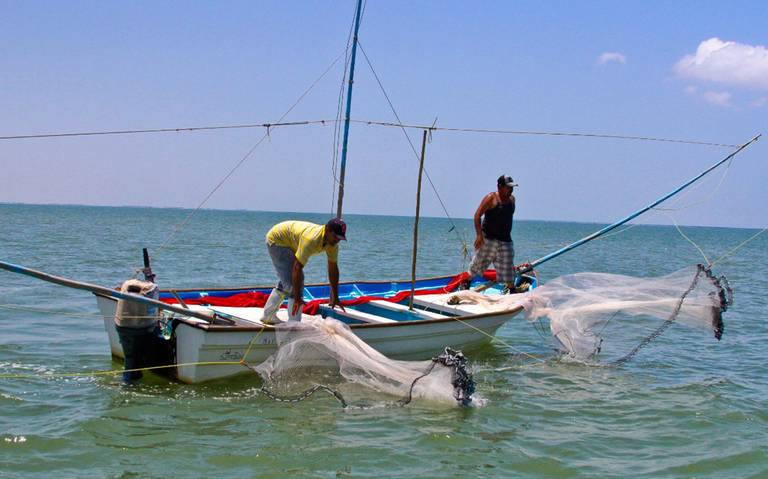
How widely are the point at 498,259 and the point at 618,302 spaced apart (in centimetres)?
228

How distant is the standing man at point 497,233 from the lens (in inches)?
429

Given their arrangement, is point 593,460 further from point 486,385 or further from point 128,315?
point 128,315

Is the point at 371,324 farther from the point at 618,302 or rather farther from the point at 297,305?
the point at 618,302

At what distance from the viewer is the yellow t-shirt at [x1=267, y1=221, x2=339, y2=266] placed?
26.4ft

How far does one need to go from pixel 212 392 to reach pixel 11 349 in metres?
4.00

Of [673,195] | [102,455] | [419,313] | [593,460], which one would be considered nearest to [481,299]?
[419,313]

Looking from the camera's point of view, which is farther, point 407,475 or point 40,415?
point 40,415

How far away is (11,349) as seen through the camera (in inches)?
404

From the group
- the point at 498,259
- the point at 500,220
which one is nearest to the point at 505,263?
the point at 498,259

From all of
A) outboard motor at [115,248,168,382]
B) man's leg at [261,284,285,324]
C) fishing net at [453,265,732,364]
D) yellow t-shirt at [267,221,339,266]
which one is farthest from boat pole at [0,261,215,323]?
fishing net at [453,265,732,364]

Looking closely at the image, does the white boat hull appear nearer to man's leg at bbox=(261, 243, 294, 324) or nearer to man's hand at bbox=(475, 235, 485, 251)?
man's leg at bbox=(261, 243, 294, 324)

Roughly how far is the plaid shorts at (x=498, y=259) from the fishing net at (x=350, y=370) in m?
3.75

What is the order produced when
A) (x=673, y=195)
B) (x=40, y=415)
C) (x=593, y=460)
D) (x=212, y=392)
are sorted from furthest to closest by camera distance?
(x=673, y=195)
(x=212, y=392)
(x=40, y=415)
(x=593, y=460)

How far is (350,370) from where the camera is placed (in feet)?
25.2
